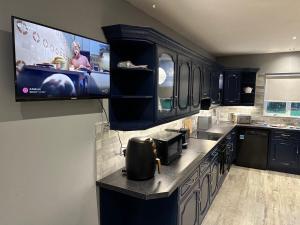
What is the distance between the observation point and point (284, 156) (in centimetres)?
471

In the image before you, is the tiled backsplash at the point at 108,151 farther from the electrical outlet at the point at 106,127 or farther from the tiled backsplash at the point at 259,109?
the tiled backsplash at the point at 259,109

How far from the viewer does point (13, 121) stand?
1.21 meters

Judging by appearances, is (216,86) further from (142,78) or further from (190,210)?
(190,210)

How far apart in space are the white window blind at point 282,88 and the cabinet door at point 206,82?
2.04m

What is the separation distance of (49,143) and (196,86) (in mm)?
2458

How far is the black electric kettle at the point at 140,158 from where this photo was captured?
1.88m

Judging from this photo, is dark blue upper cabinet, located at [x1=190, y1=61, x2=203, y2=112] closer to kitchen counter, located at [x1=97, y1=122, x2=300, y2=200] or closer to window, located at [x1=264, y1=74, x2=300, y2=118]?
kitchen counter, located at [x1=97, y1=122, x2=300, y2=200]

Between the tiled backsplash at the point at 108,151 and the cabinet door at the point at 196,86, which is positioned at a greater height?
the cabinet door at the point at 196,86

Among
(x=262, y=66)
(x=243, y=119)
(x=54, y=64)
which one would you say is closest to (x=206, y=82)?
(x=243, y=119)

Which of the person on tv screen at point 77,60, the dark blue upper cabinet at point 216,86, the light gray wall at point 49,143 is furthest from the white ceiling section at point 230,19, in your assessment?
the person on tv screen at point 77,60

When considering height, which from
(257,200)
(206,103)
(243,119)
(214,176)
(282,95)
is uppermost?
(282,95)

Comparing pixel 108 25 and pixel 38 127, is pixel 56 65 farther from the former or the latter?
pixel 108 25

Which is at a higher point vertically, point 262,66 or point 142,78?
point 262,66

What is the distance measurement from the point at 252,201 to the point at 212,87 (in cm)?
211
